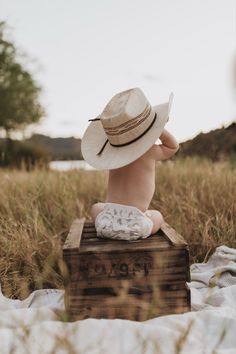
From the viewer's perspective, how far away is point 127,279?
107 inches

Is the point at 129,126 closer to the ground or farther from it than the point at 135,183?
farther from it

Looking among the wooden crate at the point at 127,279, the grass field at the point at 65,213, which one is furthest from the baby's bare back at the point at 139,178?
the grass field at the point at 65,213

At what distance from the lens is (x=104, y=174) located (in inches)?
Result: 216

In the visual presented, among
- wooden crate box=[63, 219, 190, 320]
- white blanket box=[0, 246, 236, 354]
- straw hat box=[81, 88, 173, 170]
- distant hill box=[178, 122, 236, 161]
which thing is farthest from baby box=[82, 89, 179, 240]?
distant hill box=[178, 122, 236, 161]

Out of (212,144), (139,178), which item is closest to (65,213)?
(139,178)

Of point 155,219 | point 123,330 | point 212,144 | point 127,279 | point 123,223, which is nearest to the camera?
point 123,330

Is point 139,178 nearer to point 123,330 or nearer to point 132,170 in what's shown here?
point 132,170

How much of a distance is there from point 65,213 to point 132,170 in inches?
59.3

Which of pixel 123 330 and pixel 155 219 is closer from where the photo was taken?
pixel 123 330

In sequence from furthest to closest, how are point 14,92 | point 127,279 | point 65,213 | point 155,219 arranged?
1. point 14,92
2. point 65,213
3. point 155,219
4. point 127,279

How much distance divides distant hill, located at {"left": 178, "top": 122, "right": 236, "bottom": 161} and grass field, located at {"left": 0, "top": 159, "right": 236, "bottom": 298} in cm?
349

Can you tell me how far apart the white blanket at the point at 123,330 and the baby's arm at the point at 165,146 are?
0.82 m

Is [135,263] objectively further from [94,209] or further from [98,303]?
[94,209]

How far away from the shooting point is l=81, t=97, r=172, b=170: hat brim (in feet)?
9.08
